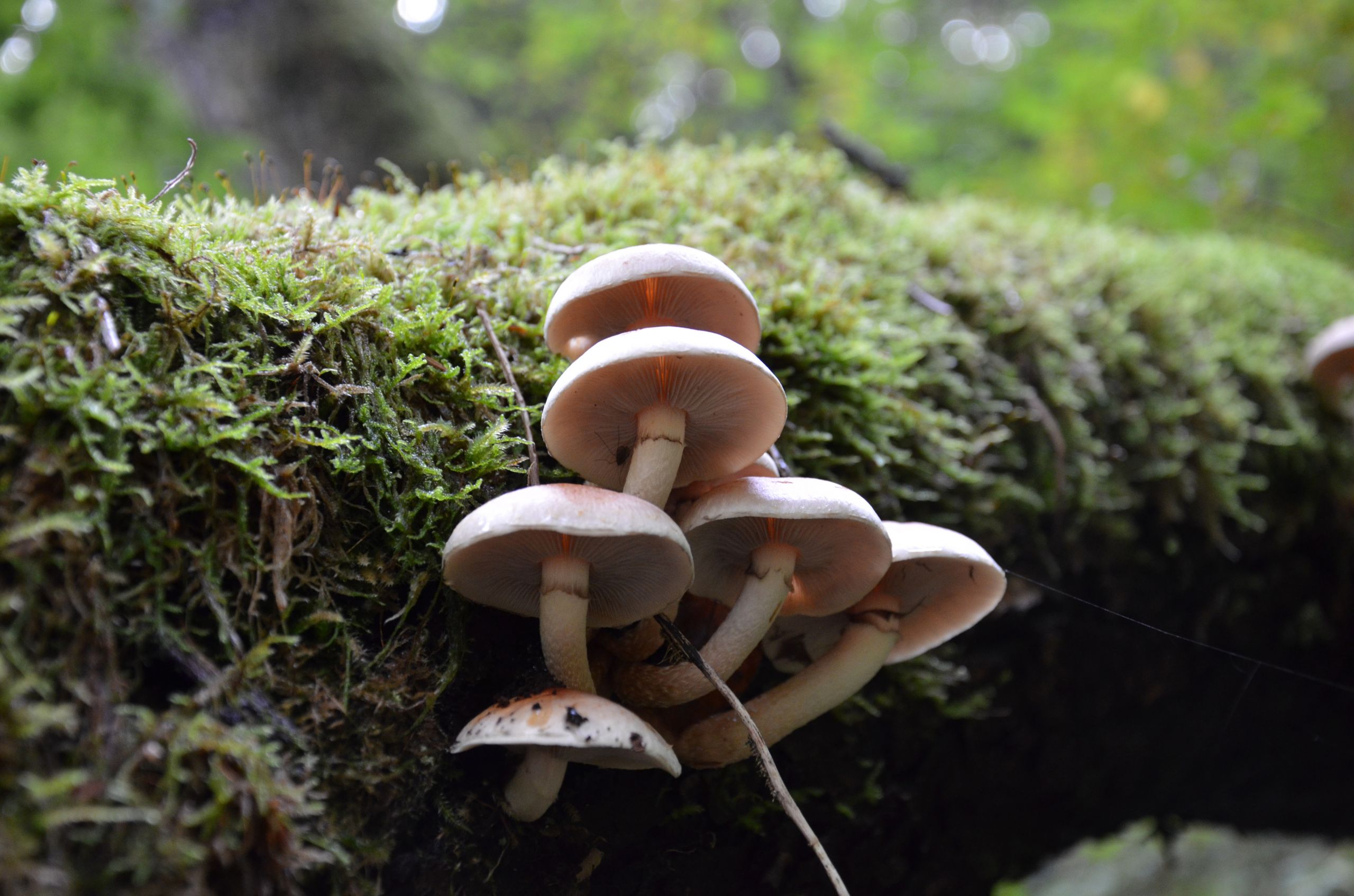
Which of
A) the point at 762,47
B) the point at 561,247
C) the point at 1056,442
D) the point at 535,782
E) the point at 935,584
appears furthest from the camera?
the point at 762,47

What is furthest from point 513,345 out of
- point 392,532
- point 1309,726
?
point 1309,726

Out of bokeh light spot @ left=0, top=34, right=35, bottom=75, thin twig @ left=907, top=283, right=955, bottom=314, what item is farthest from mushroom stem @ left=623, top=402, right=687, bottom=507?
bokeh light spot @ left=0, top=34, right=35, bottom=75

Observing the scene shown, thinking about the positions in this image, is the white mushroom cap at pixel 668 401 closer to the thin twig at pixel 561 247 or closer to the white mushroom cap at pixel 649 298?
the white mushroom cap at pixel 649 298

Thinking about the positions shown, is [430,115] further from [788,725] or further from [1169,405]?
[788,725]

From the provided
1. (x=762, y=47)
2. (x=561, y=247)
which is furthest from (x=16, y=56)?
(x=762, y=47)

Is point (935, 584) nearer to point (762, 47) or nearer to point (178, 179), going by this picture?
point (178, 179)

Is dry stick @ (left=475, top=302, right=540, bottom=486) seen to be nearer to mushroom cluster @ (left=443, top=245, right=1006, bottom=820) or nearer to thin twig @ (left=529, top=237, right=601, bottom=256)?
mushroom cluster @ (left=443, top=245, right=1006, bottom=820)
